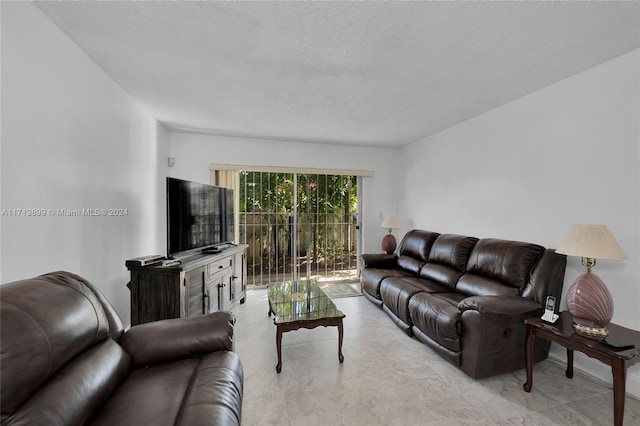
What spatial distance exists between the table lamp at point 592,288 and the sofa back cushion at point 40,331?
2.80 m

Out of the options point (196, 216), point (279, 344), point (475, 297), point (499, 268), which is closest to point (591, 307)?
point (475, 297)

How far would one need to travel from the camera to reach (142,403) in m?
1.16

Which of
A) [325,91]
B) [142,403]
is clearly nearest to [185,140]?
[325,91]

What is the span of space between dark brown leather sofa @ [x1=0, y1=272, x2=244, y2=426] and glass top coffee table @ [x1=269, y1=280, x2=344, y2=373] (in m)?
0.67

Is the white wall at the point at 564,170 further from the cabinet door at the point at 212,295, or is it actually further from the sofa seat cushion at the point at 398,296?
the cabinet door at the point at 212,295

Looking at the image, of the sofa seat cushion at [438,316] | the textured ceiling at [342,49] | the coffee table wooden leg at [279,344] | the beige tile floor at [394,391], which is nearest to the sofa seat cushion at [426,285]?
the sofa seat cushion at [438,316]

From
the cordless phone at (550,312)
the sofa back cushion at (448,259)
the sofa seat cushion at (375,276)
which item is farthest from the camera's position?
the sofa seat cushion at (375,276)

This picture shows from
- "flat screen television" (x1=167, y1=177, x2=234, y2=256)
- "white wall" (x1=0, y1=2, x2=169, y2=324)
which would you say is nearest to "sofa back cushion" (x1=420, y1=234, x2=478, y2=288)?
"flat screen television" (x1=167, y1=177, x2=234, y2=256)

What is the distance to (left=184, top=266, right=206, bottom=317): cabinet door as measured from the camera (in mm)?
2496

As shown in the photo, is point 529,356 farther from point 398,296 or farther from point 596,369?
point 398,296

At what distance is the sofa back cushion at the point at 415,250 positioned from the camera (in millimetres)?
3674

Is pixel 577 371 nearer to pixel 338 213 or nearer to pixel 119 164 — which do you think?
pixel 338 213

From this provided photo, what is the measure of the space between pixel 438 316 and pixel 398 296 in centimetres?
63

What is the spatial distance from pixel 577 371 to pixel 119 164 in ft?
14.6
